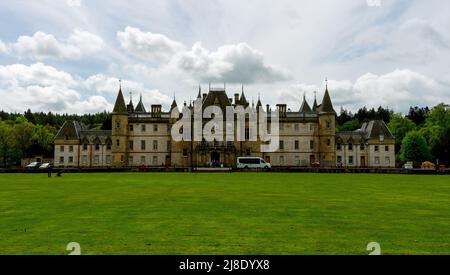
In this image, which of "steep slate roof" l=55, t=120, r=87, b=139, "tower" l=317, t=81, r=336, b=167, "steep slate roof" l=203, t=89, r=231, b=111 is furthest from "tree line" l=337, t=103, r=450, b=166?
"steep slate roof" l=55, t=120, r=87, b=139

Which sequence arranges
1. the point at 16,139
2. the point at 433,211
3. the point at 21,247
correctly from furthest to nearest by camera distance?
the point at 16,139, the point at 433,211, the point at 21,247

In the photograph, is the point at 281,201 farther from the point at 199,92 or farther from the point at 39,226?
the point at 199,92

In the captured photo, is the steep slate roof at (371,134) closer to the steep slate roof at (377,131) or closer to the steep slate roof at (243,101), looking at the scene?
the steep slate roof at (377,131)

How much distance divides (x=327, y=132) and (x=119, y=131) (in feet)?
124

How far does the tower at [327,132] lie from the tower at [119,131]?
118 feet

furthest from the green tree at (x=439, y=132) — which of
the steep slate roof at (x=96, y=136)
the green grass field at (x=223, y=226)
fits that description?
the green grass field at (x=223, y=226)

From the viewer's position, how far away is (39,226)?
11586 mm

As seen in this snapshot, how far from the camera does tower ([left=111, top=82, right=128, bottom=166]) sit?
76.1 metres

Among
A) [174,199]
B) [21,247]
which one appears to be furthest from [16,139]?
[21,247]

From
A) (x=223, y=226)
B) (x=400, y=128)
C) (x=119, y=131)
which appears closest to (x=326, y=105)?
(x=400, y=128)

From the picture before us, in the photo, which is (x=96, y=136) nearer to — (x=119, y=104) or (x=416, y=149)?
(x=119, y=104)

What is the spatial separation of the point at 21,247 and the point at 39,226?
2.77 metres

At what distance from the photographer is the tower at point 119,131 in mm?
76062

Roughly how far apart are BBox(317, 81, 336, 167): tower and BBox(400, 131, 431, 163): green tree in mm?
18120
